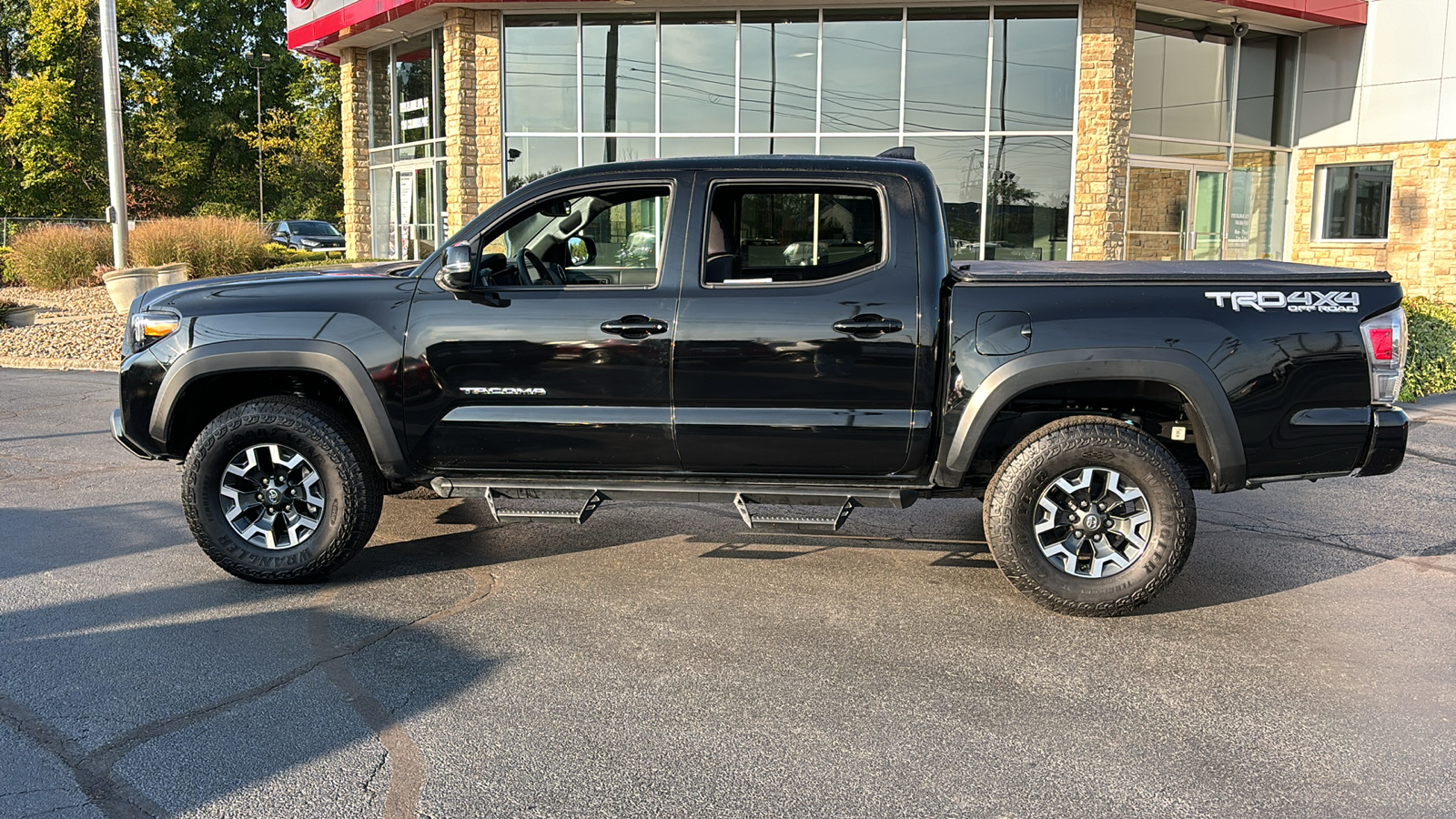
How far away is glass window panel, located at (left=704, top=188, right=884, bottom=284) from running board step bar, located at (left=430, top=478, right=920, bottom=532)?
978mm

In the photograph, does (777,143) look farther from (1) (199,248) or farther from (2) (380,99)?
(1) (199,248)

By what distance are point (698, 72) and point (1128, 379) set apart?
1479cm

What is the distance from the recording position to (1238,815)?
125 inches

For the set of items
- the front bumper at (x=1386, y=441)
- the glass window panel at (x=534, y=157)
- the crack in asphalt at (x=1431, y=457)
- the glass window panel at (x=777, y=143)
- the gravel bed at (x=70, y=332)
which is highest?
the glass window panel at (x=777, y=143)

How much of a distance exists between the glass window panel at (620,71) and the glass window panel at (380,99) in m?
5.75

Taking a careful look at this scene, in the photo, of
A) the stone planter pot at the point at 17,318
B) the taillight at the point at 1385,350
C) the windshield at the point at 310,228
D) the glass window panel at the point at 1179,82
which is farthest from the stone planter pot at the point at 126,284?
the windshield at the point at 310,228

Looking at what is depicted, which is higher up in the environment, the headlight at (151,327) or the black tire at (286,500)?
the headlight at (151,327)

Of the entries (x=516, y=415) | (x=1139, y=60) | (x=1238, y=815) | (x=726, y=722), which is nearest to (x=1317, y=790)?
(x=1238, y=815)

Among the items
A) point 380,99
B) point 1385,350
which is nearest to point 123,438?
point 1385,350

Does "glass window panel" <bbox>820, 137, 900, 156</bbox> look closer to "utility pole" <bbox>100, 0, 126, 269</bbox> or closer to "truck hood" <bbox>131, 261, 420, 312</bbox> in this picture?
"utility pole" <bbox>100, 0, 126, 269</bbox>

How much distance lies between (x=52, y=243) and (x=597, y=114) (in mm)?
11624

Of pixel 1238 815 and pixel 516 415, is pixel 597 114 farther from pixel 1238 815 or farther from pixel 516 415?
A: pixel 1238 815

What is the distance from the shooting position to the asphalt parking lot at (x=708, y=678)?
3324mm

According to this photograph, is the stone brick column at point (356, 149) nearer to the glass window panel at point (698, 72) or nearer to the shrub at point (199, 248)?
the shrub at point (199, 248)
